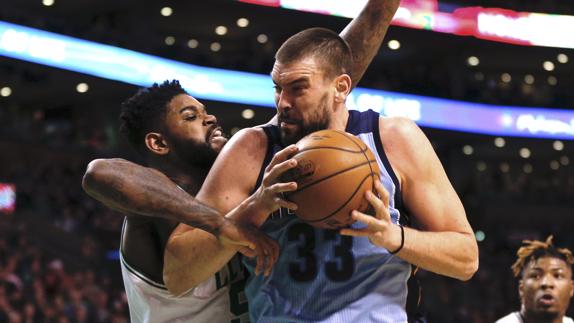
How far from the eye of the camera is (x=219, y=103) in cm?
2328

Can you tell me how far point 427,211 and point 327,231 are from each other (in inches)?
15.4

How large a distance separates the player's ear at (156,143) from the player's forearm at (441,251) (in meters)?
1.37

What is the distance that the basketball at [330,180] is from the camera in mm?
3033

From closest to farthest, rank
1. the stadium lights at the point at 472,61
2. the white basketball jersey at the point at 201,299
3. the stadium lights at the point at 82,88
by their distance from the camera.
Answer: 1. the white basketball jersey at the point at 201,299
2. the stadium lights at the point at 82,88
3. the stadium lights at the point at 472,61

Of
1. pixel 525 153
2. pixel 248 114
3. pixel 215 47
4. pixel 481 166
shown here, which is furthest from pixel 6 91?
pixel 525 153

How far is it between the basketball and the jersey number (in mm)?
277

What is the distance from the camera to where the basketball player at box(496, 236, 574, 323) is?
6.36 m

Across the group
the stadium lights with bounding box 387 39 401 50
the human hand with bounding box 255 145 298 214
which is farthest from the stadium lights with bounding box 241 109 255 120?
the human hand with bounding box 255 145 298 214

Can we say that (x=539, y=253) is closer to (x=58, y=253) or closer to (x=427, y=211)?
(x=427, y=211)

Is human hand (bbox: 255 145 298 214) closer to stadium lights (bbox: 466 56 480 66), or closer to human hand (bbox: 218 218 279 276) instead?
human hand (bbox: 218 218 279 276)

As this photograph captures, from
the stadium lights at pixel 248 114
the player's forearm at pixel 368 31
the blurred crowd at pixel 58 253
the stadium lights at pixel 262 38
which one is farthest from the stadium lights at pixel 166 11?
the player's forearm at pixel 368 31

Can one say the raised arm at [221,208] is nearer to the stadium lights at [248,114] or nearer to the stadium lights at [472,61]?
the stadium lights at [248,114]

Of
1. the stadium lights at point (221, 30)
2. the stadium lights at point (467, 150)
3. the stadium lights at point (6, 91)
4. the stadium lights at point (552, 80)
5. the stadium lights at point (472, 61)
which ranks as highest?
the stadium lights at point (552, 80)

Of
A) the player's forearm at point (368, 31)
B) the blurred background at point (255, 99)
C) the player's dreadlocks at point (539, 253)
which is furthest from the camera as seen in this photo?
the blurred background at point (255, 99)
